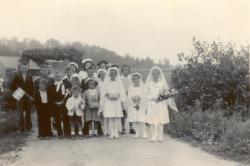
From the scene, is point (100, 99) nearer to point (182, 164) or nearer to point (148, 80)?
point (148, 80)

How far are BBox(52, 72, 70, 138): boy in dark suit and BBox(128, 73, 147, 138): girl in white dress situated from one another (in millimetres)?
1375

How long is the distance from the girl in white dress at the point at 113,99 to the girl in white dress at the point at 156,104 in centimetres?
65

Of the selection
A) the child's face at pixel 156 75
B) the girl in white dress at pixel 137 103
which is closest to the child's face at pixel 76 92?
the girl in white dress at pixel 137 103

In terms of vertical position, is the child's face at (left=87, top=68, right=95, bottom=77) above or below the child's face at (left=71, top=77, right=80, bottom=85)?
above

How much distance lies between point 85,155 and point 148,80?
261 centimetres

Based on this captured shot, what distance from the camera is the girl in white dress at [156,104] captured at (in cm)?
949

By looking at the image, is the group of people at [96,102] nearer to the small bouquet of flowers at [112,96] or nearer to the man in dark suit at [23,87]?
the small bouquet of flowers at [112,96]

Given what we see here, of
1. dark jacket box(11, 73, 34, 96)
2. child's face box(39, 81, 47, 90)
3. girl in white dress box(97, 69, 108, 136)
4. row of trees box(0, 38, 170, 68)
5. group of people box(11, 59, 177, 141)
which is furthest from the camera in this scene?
row of trees box(0, 38, 170, 68)

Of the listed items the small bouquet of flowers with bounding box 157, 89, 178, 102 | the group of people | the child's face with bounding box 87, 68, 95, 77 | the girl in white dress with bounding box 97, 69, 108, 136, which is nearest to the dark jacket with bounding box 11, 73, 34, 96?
the group of people

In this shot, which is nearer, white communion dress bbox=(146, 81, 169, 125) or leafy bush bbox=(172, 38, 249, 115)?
white communion dress bbox=(146, 81, 169, 125)

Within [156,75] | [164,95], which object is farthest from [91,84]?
[164,95]

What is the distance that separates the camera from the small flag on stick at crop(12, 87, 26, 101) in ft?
34.5

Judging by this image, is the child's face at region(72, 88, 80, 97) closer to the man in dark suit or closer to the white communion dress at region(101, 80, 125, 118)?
the white communion dress at region(101, 80, 125, 118)

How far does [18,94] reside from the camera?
1050 cm
